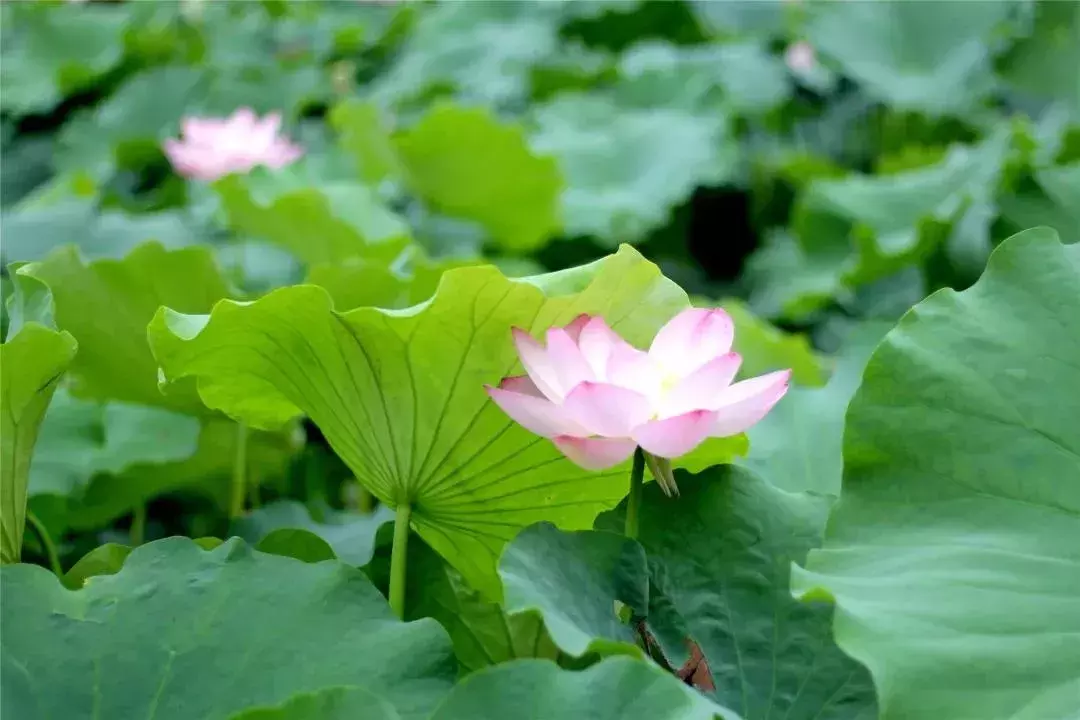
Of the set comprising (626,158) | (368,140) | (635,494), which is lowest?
(626,158)

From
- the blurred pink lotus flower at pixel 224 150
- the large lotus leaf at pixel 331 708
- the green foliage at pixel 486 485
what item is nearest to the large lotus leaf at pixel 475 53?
the green foliage at pixel 486 485

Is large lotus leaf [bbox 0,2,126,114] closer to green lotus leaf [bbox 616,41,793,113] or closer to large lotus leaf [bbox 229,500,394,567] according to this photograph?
green lotus leaf [bbox 616,41,793,113]

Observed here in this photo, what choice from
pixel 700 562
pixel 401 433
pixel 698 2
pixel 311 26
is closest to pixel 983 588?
pixel 700 562

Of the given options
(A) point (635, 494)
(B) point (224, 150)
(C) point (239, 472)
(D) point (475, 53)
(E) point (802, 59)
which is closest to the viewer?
(A) point (635, 494)

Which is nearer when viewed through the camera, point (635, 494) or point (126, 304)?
point (635, 494)

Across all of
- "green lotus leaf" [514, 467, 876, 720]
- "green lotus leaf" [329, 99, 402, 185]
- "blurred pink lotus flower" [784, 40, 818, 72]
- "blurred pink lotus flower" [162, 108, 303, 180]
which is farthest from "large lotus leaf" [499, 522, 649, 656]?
"blurred pink lotus flower" [784, 40, 818, 72]

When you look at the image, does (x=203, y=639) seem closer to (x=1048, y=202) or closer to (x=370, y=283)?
(x=370, y=283)

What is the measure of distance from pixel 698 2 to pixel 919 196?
1443mm

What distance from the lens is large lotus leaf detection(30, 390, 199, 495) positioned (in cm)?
94

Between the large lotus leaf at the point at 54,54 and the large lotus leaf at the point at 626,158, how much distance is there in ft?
3.32

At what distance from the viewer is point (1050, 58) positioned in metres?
2.14

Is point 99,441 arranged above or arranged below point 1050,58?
above

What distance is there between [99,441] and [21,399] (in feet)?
1.37

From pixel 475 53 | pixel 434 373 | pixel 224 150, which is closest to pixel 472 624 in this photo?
pixel 434 373
